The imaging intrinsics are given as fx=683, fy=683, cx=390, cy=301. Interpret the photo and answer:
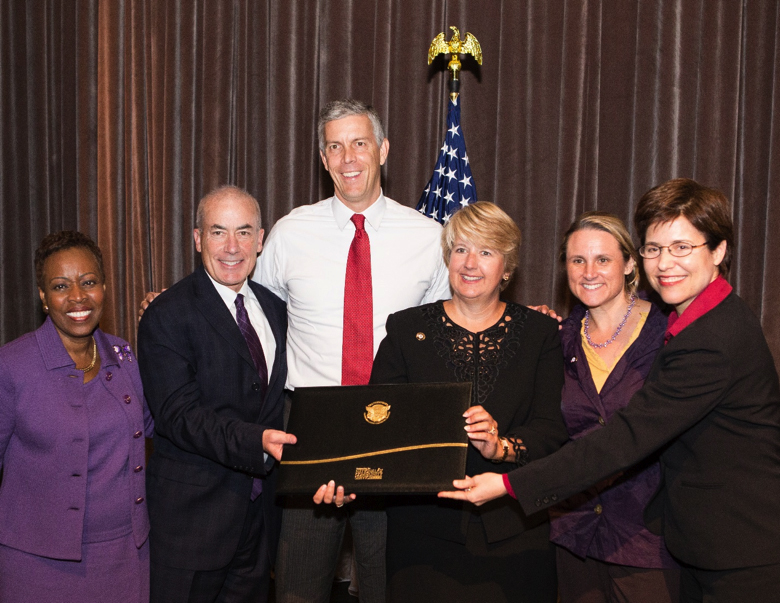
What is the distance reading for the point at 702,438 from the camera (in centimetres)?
190

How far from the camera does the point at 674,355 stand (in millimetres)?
1902

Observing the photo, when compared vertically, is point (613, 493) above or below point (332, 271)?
below

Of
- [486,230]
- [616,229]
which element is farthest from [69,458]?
[616,229]

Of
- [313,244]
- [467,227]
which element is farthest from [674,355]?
[313,244]

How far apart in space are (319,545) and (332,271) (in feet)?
3.44

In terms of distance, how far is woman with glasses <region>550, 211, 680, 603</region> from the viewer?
7.12ft

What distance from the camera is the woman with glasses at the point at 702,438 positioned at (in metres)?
1.83

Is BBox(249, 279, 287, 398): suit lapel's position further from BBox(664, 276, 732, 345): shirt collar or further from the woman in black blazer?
BBox(664, 276, 732, 345): shirt collar

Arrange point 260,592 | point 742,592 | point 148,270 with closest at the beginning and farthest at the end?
point 742,592, point 260,592, point 148,270

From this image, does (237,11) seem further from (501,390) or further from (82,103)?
(501,390)

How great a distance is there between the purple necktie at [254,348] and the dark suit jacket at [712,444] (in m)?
1.01

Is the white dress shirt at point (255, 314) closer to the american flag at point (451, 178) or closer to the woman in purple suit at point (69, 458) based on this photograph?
the woman in purple suit at point (69, 458)

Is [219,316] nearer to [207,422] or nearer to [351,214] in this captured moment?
[207,422]

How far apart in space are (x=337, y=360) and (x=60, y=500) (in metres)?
1.06
